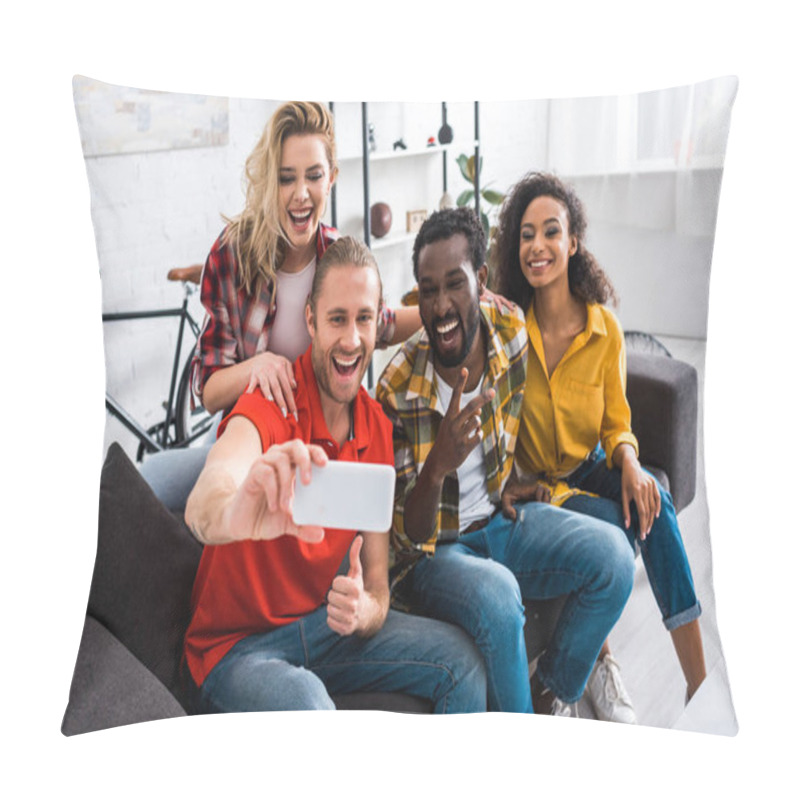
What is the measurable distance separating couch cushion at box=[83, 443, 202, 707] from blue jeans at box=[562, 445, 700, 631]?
727mm

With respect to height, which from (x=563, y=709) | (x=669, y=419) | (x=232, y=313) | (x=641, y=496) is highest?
(x=232, y=313)

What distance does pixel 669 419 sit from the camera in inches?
89.8

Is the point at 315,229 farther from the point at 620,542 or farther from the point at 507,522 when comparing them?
the point at 620,542

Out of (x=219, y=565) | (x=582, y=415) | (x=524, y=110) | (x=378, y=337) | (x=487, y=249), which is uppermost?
(x=524, y=110)

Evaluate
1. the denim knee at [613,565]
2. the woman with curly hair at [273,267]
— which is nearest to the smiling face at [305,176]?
the woman with curly hair at [273,267]

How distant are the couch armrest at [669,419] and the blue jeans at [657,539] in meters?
0.05

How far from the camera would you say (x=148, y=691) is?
218 centimetres

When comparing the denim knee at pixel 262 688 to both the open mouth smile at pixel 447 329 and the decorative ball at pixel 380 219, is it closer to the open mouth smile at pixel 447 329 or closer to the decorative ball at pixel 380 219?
the open mouth smile at pixel 447 329

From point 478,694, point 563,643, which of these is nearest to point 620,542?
point 563,643

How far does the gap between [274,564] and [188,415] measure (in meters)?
0.31

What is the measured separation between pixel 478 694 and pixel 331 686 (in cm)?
27

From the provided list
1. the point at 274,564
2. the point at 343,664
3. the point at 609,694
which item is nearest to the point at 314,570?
the point at 274,564

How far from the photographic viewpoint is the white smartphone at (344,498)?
2158 millimetres

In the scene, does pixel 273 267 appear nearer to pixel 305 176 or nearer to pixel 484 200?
pixel 305 176
